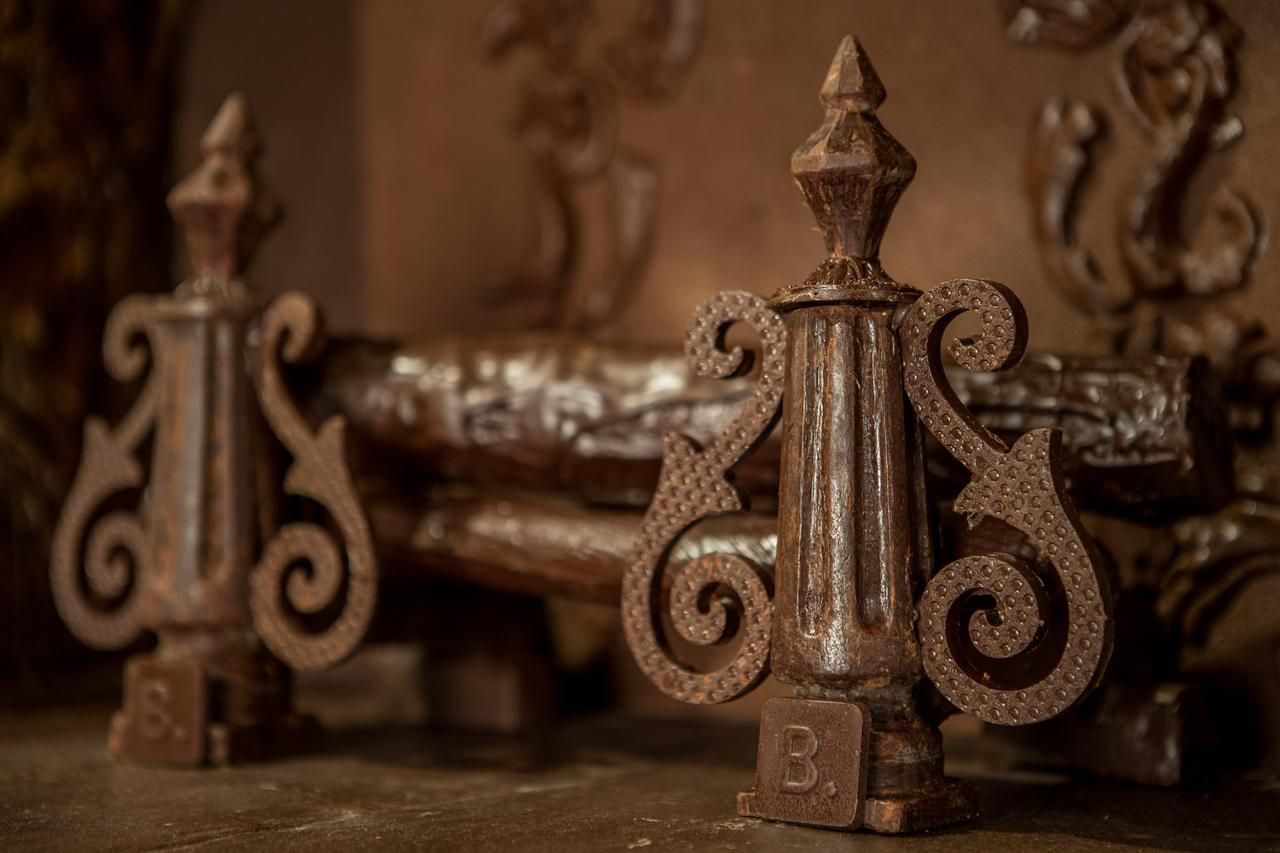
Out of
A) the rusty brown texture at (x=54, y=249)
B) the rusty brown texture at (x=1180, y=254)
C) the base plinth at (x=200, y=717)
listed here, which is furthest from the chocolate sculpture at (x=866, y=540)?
the rusty brown texture at (x=54, y=249)

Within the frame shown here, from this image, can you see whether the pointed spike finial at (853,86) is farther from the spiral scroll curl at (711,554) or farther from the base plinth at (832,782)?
the base plinth at (832,782)

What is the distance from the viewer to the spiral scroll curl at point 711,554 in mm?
1174

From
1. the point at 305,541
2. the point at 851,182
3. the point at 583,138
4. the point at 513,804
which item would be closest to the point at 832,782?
→ the point at 513,804

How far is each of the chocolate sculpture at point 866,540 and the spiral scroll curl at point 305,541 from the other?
1.19 feet

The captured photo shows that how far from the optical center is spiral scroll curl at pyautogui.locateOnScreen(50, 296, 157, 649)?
5.23 feet

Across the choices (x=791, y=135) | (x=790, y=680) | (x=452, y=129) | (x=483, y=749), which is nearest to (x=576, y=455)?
(x=483, y=749)

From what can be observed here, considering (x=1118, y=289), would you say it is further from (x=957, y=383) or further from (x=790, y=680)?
(x=790, y=680)

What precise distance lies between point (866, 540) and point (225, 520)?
0.69 metres

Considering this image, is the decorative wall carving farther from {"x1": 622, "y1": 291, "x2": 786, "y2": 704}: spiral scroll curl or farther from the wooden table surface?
{"x1": 622, "y1": 291, "x2": 786, "y2": 704}: spiral scroll curl

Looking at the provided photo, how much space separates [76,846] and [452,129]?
1303mm

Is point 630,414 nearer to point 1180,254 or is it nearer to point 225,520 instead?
point 225,520

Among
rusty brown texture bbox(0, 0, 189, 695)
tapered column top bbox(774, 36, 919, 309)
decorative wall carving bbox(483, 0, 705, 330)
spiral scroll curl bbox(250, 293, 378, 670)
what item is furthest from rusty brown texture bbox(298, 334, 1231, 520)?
rusty brown texture bbox(0, 0, 189, 695)

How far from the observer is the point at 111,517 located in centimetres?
162

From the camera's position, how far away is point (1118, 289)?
1.58 metres
